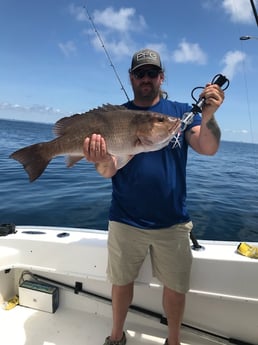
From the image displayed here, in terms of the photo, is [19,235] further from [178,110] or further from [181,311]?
[178,110]

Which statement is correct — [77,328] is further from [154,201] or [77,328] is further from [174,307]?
[154,201]

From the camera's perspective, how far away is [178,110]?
113 inches

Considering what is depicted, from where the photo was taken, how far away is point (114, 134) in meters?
2.53

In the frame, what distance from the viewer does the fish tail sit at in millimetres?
2654

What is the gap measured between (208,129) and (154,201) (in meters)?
0.74

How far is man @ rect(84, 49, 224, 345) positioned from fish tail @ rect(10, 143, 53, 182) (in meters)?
0.38

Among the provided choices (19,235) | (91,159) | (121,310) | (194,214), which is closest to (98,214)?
(194,214)

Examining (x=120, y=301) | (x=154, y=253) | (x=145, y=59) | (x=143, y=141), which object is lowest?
(x=120, y=301)

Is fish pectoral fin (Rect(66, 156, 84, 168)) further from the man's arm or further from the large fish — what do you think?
the man's arm

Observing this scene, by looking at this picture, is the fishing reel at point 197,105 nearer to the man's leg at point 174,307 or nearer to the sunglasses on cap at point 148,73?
the sunglasses on cap at point 148,73

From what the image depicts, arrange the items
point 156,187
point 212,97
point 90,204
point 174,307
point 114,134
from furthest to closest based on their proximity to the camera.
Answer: point 90,204
point 174,307
point 156,187
point 114,134
point 212,97

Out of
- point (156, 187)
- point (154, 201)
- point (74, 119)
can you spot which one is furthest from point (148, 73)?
point (154, 201)

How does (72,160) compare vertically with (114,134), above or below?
below

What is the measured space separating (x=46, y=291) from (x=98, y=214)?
3677mm
